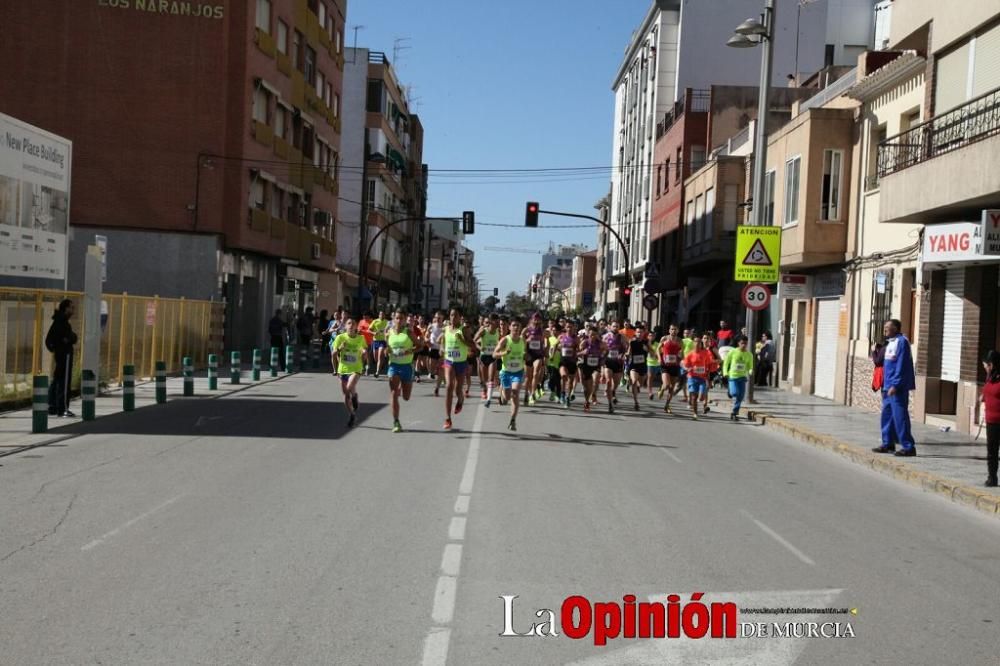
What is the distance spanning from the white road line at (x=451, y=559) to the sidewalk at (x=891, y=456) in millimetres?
6139

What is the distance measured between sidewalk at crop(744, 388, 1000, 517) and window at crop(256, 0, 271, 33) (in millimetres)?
22846

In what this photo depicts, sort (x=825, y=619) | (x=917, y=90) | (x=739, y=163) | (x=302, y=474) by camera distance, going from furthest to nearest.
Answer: (x=739, y=163) < (x=917, y=90) < (x=302, y=474) < (x=825, y=619)

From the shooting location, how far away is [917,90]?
69.7 ft

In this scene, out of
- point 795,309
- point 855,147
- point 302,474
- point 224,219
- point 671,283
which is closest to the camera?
point 302,474

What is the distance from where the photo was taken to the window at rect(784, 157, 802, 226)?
27.1m

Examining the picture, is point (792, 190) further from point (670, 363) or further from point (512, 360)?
point (512, 360)

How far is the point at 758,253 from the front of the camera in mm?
22859

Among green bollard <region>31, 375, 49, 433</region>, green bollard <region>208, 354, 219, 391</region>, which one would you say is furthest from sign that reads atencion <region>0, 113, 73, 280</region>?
green bollard <region>31, 375, 49, 433</region>

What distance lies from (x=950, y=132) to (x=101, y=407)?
15.0 meters

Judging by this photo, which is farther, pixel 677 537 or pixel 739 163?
pixel 739 163

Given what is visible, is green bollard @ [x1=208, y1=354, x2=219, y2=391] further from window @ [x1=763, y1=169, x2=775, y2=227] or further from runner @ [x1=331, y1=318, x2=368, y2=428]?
window @ [x1=763, y1=169, x2=775, y2=227]

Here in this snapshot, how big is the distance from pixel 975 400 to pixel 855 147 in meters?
9.47

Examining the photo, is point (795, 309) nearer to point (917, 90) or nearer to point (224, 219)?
point (917, 90)

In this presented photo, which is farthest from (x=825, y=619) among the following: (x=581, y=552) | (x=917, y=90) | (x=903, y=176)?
(x=917, y=90)
